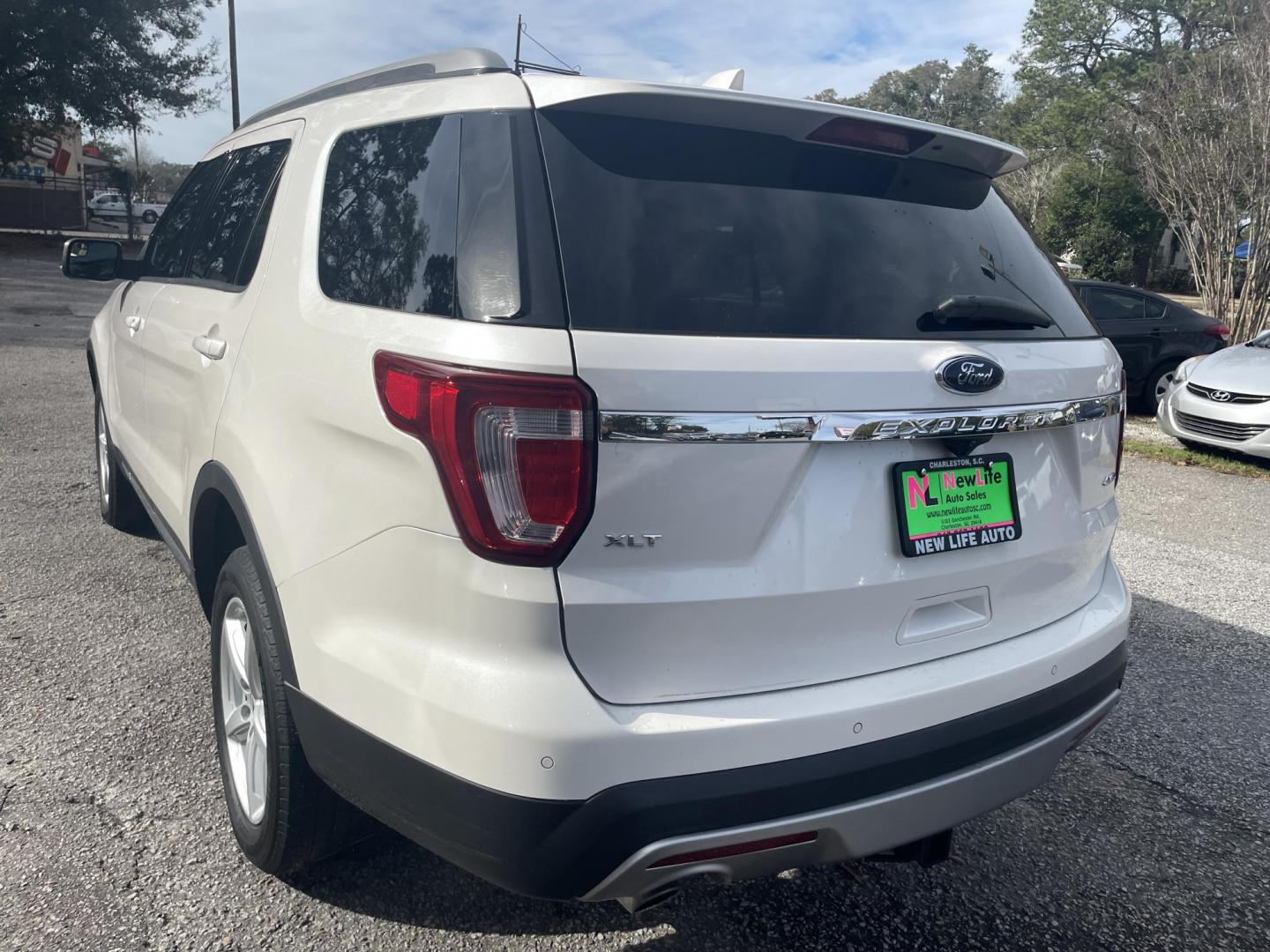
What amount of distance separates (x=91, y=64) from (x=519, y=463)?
31.7m

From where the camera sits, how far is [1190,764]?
11.4 ft

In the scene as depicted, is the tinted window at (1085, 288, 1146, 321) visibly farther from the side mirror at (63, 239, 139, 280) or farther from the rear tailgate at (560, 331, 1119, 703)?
the rear tailgate at (560, 331, 1119, 703)

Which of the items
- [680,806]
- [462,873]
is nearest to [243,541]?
[462,873]

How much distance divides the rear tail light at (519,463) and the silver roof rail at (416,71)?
779 mm

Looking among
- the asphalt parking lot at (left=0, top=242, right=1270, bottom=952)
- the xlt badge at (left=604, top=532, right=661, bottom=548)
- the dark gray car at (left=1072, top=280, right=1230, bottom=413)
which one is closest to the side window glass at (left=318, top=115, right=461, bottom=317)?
the xlt badge at (left=604, top=532, right=661, bottom=548)

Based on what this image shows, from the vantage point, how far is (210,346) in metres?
2.88

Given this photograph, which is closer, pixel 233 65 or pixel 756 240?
pixel 756 240

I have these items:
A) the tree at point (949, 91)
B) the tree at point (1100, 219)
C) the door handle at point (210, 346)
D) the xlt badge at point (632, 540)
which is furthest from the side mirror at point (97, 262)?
the tree at point (949, 91)

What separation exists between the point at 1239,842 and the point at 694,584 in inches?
86.8

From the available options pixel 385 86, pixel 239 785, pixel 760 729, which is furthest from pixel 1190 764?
pixel 385 86

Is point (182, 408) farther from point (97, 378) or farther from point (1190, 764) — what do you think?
point (1190, 764)

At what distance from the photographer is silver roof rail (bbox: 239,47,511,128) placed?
7.20 ft

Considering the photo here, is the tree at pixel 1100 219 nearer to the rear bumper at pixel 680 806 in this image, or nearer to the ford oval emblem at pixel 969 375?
the ford oval emblem at pixel 969 375

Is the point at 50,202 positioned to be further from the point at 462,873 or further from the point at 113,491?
Answer: the point at 462,873
